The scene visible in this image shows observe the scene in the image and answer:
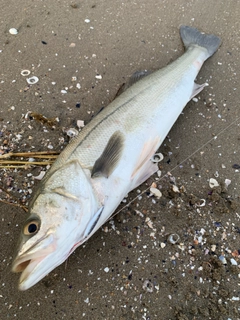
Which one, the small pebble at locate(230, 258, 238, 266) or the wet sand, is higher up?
the wet sand

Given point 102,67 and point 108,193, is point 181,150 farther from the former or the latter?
point 102,67

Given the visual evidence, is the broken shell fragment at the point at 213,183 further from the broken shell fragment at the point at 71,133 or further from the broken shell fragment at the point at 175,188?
the broken shell fragment at the point at 71,133

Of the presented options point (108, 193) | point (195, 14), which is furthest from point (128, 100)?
point (195, 14)

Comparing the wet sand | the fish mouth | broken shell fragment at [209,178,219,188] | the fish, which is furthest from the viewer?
broken shell fragment at [209,178,219,188]

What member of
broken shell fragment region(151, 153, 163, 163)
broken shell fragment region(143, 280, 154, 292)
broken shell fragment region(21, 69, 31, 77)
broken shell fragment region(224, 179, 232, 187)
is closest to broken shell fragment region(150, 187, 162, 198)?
→ broken shell fragment region(151, 153, 163, 163)

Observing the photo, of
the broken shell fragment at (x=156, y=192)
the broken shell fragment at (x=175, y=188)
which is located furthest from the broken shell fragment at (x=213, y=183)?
the broken shell fragment at (x=156, y=192)

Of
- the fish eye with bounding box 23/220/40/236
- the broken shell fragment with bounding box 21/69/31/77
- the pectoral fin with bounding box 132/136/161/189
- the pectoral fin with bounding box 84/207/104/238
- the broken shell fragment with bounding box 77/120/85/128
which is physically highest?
the broken shell fragment with bounding box 21/69/31/77

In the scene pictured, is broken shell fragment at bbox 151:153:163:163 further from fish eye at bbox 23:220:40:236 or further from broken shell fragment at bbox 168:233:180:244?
fish eye at bbox 23:220:40:236
